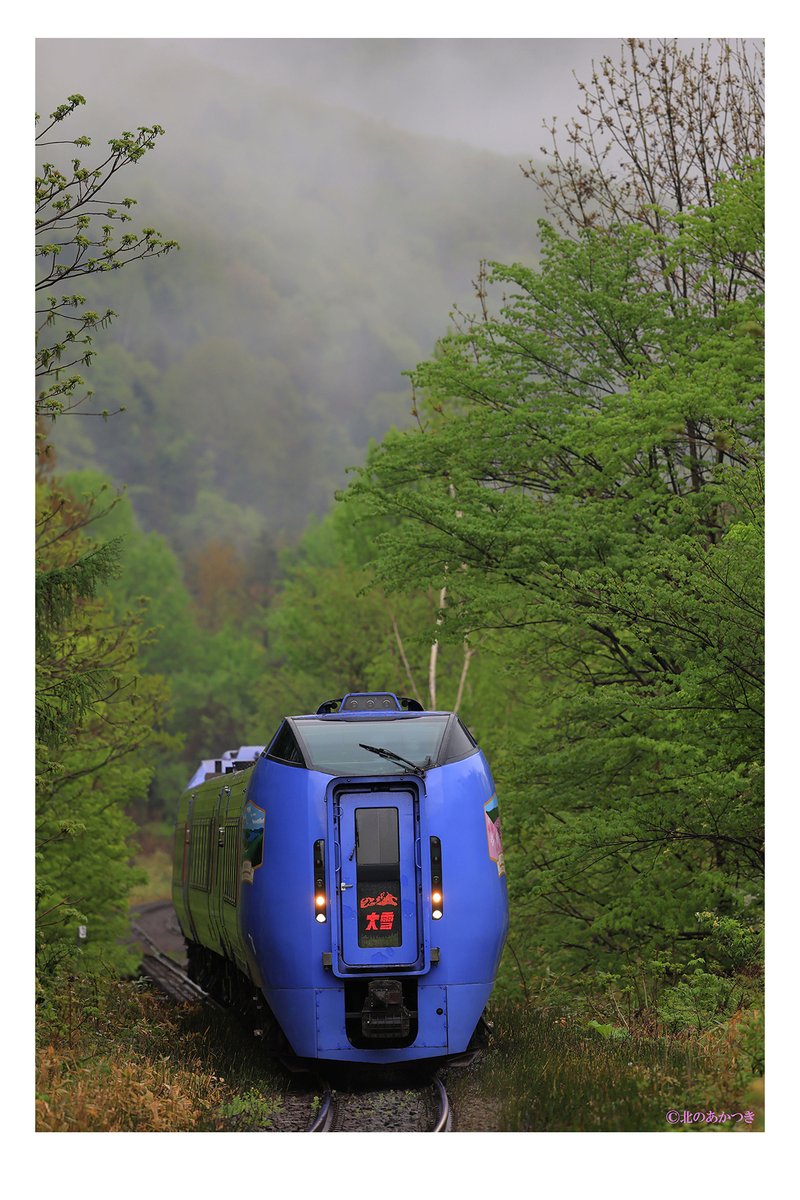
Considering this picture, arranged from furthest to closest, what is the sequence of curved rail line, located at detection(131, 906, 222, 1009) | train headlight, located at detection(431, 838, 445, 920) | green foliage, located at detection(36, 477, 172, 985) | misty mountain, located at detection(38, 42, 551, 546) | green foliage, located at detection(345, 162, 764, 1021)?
misty mountain, located at detection(38, 42, 551, 546)
green foliage, located at detection(36, 477, 172, 985)
curved rail line, located at detection(131, 906, 222, 1009)
green foliage, located at detection(345, 162, 764, 1021)
train headlight, located at detection(431, 838, 445, 920)

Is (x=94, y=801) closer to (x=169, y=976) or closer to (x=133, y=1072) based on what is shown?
(x=169, y=976)

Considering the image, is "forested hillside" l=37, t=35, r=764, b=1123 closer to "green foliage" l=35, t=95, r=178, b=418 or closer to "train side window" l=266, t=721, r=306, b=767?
"green foliage" l=35, t=95, r=178, b=418

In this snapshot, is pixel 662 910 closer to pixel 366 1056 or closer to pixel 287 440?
pixel 366 1056

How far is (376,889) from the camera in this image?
33.8 feet

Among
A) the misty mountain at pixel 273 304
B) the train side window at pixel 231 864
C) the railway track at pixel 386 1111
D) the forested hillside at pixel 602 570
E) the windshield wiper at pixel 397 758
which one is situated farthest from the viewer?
the misty mountain at pixel 273 304

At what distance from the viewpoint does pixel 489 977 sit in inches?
418

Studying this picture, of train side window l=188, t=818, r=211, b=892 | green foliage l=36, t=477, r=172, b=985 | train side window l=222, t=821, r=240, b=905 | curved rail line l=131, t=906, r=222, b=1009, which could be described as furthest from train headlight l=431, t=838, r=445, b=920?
green foliage l=36, t=477, r=172, b=985

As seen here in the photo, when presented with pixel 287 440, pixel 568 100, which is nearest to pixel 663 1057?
pixel 568 100

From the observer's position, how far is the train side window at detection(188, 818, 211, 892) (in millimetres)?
16422

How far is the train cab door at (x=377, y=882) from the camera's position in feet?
33.6

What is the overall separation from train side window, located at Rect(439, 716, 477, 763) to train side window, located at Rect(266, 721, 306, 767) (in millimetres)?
1143

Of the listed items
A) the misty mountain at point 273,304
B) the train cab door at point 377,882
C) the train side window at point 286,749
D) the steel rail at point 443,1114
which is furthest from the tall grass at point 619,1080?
the misty mountain at point 273,304

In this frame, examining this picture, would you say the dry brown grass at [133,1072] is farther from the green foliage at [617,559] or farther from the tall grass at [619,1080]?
the green foliage at [617,559]

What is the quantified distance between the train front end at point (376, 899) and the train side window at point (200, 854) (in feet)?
18.6
